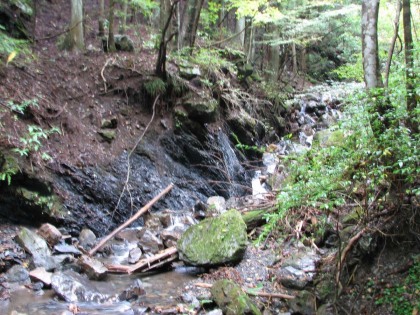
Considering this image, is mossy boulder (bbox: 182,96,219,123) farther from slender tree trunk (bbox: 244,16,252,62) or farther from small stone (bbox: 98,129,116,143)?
slender tree trunk (bbox: 244,16,252,62)

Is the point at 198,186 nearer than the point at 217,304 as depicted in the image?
No

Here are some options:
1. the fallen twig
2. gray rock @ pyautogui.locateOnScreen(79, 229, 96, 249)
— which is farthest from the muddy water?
the fallen twig

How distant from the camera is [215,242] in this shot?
21.8 feet

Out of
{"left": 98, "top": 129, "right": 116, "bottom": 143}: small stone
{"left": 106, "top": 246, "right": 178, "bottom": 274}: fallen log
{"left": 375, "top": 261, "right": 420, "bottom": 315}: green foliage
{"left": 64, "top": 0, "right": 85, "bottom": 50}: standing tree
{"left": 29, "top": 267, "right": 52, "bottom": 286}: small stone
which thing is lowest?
{"left": 106, "top": 246, "right": 178, "bottom": 274}: fallen log

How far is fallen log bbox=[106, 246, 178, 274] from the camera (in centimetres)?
659

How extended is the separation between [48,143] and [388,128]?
703cm

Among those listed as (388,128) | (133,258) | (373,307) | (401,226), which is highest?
(388,128)

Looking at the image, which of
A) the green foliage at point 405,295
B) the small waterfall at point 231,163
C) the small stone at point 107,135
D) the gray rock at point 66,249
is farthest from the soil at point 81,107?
the small waterfall at point 231,163

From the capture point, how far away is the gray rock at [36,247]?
6.25m

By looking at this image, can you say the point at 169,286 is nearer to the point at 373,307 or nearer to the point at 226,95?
the point at 373,307

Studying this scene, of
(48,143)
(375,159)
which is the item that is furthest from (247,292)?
(48,143)

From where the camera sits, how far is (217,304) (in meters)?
5.12

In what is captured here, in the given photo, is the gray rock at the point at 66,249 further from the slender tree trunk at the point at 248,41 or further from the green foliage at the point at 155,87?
the slender tree trunk at the point at 248,41

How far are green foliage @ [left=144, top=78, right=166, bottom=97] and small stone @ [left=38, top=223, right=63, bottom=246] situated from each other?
16.7 feet
